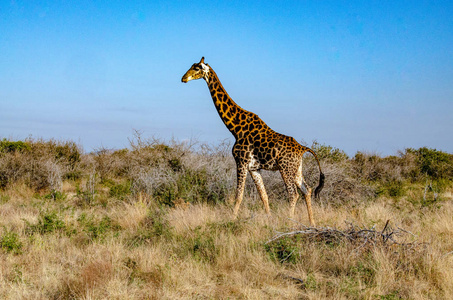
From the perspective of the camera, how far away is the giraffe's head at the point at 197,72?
24.6 ft

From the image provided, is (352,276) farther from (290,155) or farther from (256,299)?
(290,155)

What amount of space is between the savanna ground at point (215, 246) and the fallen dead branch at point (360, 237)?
0.03 m

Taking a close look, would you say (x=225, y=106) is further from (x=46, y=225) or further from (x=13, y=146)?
(x=13, y=146)

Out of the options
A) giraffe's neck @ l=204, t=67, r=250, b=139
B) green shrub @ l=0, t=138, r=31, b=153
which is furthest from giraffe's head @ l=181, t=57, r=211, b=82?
green shrub @ l=0, t=138, r=31, b=153

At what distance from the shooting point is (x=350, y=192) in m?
10.1

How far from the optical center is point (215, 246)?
5703 millimetres

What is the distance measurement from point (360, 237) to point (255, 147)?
111 inches

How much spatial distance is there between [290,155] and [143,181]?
450 cm

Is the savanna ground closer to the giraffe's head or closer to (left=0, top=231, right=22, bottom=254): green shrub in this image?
(left=0, top=231, right=22, bottom=254): green shrub

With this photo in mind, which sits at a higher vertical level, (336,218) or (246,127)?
(246,127)

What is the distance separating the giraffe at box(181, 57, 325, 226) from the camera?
293 inches

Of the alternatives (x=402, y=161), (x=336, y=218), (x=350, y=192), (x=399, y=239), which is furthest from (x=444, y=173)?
(x=399, y=239)

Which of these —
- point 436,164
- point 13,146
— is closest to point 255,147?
point 13,146

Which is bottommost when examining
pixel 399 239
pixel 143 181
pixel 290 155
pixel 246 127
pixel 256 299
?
pixel 256 299
